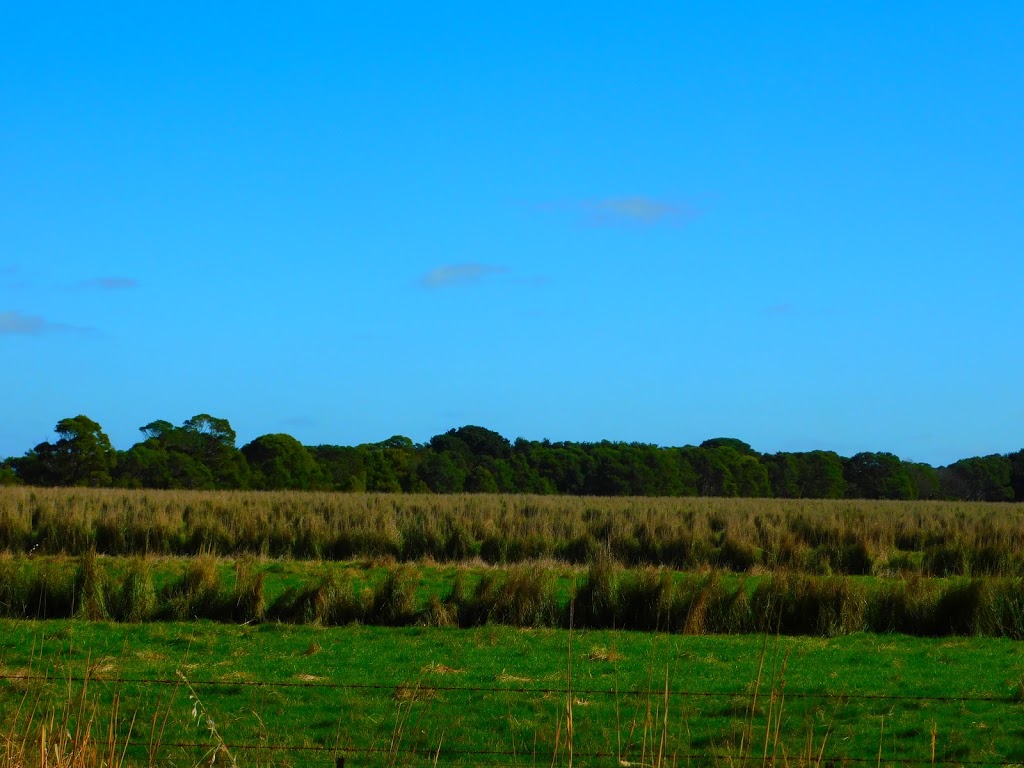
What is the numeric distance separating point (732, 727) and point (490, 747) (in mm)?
1605

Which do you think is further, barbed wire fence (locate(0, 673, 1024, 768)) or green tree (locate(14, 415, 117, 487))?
green tree (locate(14, 415, 117, 487))

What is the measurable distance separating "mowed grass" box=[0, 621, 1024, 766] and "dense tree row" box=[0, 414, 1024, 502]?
3719 centimetres

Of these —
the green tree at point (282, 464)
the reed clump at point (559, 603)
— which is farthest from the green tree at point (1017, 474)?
the reed clump at point (559, 603)

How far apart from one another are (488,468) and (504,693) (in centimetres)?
5291

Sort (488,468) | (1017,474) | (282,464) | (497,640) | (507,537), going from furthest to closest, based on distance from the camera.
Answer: (1017,474), (488,468), (282,464), (507,537), (497,640)

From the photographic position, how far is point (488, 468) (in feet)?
203

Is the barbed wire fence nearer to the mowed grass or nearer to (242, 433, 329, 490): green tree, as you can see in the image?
the mowed grass

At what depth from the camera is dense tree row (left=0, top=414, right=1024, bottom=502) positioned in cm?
4822

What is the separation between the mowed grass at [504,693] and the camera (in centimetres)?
731

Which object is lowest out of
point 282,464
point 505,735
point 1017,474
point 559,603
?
point 505,735

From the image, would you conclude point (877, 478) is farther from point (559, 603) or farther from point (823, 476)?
point (559, 603)

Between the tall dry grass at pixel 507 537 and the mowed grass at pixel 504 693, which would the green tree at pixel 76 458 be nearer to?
the tall dry grass at pixel 507 537

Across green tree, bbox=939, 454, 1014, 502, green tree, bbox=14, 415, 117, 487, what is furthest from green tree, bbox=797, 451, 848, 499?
green tree, bbox=14, 415, 117, 487

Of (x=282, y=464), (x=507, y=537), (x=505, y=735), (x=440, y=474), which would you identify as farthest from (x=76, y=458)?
(x=505, y=735)
